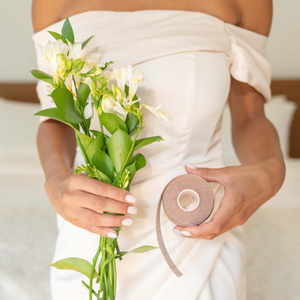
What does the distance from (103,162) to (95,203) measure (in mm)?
80

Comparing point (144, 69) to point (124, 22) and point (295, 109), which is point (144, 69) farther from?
point (295, 109)

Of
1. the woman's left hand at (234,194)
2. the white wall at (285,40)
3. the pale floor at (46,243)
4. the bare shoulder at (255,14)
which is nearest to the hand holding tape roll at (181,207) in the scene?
the woman's left hand at (234,194)

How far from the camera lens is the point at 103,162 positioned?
0.70 metres

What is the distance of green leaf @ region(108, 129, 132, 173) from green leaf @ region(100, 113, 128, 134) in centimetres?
2

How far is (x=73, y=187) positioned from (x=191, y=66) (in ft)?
1.48

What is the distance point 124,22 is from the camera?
997 millimetres

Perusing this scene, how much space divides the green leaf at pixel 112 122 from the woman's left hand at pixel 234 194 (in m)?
0.19

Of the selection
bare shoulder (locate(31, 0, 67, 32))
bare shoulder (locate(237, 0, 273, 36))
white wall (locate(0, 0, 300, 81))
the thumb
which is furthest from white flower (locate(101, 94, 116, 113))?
white wall (locate(0, 0, 300, 81))

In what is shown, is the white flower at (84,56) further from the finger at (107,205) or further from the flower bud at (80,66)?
the finger at (107,205)

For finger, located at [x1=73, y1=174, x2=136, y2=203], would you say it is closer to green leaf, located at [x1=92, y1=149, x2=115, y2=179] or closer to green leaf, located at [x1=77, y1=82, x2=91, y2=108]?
green leaf, located at [x1=92, y1=149, x2=115, y2=179]

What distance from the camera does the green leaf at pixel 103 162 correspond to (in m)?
0.68

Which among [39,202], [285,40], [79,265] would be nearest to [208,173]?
[79,265]

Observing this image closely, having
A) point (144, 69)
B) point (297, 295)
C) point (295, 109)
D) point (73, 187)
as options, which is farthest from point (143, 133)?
point (295, 109)

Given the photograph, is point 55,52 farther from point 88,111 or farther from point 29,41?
point 29,41
